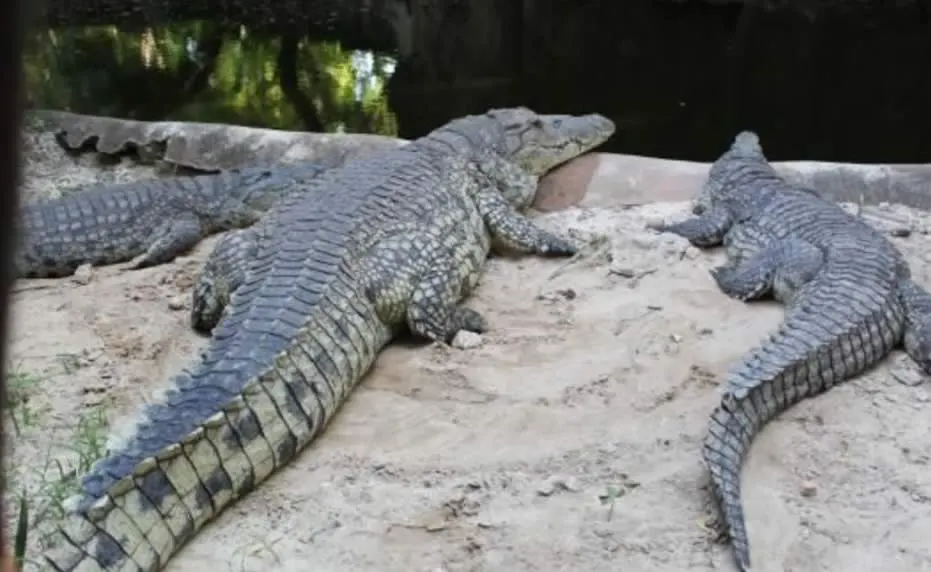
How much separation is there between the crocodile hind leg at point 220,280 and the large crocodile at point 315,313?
2.5 inches

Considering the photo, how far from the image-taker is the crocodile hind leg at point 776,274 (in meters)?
3.94

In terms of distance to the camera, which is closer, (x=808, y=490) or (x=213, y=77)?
(x=808, y=490)

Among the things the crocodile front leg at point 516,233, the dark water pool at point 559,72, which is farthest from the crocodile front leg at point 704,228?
the dark water pool at point 559,72

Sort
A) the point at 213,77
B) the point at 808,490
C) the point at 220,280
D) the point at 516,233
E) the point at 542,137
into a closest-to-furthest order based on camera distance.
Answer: the point at 808,490 < the point at 220,280 < the point at 516,233 < the point at 542,137 < the point at 213,77

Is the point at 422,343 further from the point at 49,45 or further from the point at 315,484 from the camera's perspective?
the point at 49,45

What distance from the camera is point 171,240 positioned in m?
4.82

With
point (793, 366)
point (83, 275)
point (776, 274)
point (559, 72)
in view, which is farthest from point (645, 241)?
point (559, 72)

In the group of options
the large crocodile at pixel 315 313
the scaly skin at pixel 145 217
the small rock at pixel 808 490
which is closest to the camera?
the large crocodile at pixel 315 313

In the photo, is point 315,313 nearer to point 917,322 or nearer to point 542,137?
point 917,322

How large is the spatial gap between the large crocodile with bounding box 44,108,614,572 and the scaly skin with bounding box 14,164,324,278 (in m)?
0.73

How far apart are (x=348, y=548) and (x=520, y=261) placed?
208 cm

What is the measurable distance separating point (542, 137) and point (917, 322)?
87.6 inches

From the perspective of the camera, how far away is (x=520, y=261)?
455 cm

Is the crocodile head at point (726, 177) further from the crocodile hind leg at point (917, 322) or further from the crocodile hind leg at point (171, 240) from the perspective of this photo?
the crocodile hind leg at point (171, 240)
